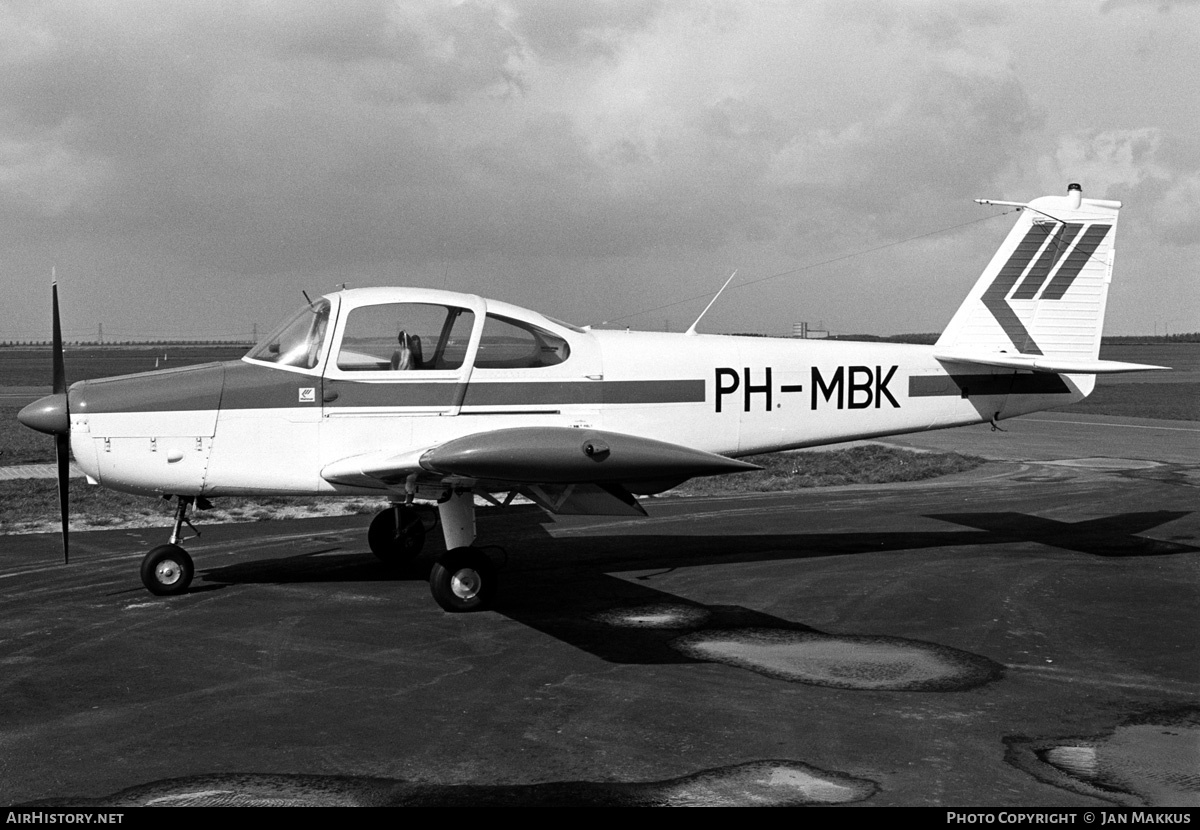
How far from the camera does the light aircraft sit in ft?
28.5

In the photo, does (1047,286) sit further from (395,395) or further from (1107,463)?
(1107,463)

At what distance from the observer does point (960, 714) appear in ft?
20.8

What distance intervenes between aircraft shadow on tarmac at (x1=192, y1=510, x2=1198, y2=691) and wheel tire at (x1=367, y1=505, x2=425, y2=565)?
0.56 feet

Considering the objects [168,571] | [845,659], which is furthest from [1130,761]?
[168,571]

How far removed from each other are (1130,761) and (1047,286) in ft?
24.1

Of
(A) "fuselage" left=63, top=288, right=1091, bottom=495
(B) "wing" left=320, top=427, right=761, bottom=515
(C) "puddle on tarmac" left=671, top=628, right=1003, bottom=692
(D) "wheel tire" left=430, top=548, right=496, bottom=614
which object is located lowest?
(C) "puddle on tarmac" left=671, top=628, right=1003, bottom=692

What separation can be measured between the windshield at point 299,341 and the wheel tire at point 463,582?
205 cm

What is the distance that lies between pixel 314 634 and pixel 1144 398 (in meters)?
37.8

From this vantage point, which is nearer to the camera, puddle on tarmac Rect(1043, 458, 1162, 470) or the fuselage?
the fuselage

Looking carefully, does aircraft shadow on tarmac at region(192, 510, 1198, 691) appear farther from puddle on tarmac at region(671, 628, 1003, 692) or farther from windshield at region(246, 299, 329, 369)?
windshield at region(246, 299, 329, 369)

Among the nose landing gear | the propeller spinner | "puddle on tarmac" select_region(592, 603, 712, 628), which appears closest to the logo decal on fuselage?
"puddle on tarmac" select_region(592, 603, 712, 628)

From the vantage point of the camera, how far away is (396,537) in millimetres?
10750

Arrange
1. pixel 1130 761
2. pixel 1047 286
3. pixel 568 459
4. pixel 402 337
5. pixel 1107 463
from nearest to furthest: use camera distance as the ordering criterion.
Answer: pixel 1130 761, pixel 568 459, pixel 402 337, pixel 1047 286, pixel 1107 463

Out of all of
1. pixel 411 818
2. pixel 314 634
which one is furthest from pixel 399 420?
pixel 411 818
